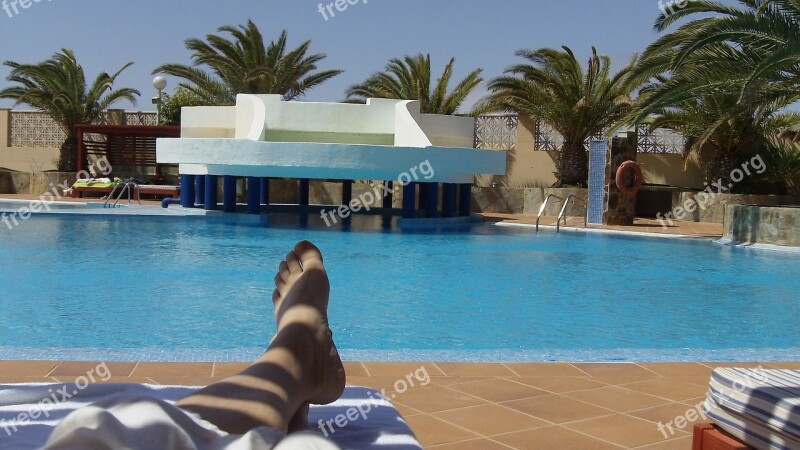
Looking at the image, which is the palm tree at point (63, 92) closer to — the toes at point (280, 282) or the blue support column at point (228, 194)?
the blue support column at point (228, 194)

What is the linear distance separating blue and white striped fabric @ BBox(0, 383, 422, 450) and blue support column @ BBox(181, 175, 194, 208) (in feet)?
54.1

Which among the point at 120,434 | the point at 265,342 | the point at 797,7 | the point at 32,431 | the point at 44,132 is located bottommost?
the point at 265,342

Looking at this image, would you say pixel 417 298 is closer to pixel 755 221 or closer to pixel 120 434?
pixel 120 434

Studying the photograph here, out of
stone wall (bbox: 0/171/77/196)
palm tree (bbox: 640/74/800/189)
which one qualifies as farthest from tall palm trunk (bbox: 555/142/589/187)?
stone wall (bbox: 0/171/77/196)

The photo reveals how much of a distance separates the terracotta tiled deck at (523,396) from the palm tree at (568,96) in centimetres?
1758

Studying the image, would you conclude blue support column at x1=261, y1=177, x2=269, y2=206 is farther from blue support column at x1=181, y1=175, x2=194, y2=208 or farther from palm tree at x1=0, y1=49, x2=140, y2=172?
palm tree at x1=0, y1=49, x2=140, y2=172

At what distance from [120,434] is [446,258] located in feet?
34.1

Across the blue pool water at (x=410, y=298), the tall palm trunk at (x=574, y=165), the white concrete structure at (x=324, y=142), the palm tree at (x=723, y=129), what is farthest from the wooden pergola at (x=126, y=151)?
the palm tree at (x=723, y=129)

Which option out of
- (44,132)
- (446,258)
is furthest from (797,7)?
(44,132)

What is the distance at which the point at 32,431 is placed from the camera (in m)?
2.27

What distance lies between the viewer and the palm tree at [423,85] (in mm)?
24344

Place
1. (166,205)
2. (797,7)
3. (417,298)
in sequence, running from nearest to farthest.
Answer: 1. (417,298)
2. (797,7)
3. (166,205)

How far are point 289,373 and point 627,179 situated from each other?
1684cm

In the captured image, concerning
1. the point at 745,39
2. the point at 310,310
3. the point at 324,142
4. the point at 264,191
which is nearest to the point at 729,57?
the point at 745,39
